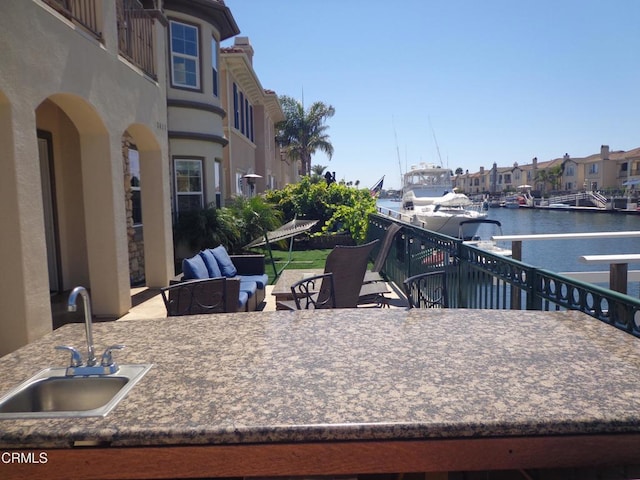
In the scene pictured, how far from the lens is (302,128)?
129 ft

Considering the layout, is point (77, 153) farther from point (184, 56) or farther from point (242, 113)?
point (242, 113)

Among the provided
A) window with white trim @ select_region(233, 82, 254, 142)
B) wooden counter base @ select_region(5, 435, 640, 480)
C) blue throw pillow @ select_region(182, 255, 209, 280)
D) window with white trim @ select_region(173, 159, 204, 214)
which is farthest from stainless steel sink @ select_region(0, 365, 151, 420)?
window with white trim @ select_region(233, 82, 254, 142)

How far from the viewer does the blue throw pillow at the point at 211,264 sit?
6.66 metres

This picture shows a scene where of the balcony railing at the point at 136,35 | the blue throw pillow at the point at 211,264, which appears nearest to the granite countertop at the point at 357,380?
the blue throw pillow at the point at 211,264

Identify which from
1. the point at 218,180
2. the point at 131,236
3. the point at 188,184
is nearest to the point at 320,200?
the point at 218,180

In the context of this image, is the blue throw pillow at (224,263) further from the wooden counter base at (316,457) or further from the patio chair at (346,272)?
the wooden counter base at (316,457)

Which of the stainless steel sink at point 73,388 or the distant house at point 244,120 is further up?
the distant house at point 244,120

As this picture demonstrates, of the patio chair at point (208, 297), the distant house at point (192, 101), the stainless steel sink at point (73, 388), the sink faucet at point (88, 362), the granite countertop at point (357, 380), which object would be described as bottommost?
the patio chair at point (208, 297)

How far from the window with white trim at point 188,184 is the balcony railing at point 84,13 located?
4.98m

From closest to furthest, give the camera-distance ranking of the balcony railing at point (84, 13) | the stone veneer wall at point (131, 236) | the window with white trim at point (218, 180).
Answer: the balcony railing at point (84, 13)
the stone veneer wall at point (131, 236)
the window with white trim at point (218, 180)

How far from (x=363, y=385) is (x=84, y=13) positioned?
7.07m

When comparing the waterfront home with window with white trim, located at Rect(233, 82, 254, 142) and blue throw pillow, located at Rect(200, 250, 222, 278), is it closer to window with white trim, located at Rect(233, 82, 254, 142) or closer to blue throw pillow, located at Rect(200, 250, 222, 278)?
window with white trim, located at Rect(233, 82, 254, 142)

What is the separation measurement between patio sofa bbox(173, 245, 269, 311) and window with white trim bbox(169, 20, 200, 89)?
5.81 meters

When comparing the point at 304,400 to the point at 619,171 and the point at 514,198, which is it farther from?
the point at 619,171
